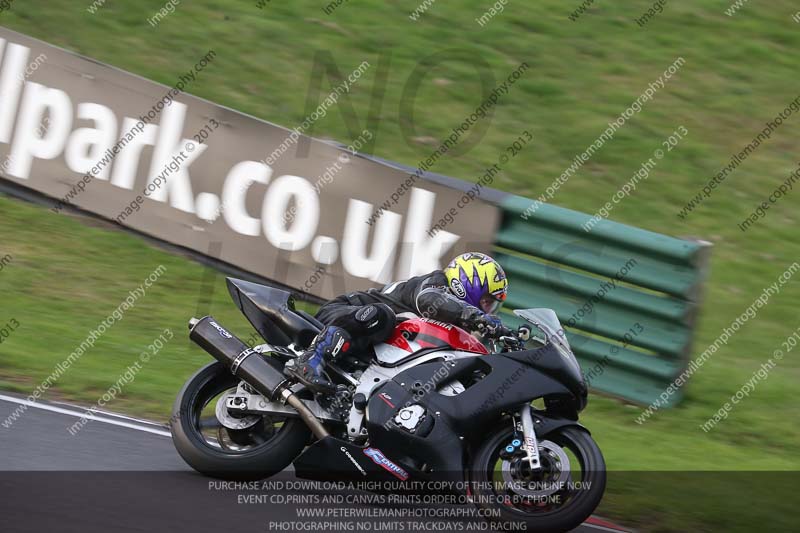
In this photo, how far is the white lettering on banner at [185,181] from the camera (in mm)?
9969

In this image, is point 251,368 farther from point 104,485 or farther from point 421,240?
point 421,240

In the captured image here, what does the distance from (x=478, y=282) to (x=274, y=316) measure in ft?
4.02

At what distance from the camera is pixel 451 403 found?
6059 millimetres

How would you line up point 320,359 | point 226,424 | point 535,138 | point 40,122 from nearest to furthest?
point 320,359 → point 226,424 → point 40,122 → point 535,138

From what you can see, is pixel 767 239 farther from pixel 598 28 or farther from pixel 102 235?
pixel 102 235

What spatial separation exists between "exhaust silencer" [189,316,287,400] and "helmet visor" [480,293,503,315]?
121 centimetres

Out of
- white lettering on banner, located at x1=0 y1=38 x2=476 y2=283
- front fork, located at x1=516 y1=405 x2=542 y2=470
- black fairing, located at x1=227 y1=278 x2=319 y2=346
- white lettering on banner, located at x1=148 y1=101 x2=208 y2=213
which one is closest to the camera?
front fork, located at x1=516 y1=405 x2=542 y2=470

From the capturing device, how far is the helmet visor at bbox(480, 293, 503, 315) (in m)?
6.46

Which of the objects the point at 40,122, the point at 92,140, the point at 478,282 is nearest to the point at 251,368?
the point at 478,282

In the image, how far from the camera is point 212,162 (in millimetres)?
10734

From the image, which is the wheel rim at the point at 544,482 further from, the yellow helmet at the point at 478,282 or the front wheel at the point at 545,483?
the yellow helmet at the point at 478,282

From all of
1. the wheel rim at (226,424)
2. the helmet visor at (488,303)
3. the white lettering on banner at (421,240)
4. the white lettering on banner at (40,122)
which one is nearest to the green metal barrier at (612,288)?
the white lettering on banner at (421,240)

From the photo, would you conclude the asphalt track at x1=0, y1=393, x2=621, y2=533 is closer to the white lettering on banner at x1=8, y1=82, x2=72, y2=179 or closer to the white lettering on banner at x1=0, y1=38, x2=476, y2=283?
the white lettering on banner at x1=0, y1=38, x2=476, y2=283

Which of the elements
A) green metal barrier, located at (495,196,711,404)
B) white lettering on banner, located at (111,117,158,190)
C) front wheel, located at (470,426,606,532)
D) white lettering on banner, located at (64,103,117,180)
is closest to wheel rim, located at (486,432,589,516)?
front wheel, located at (470,426,606,532)
